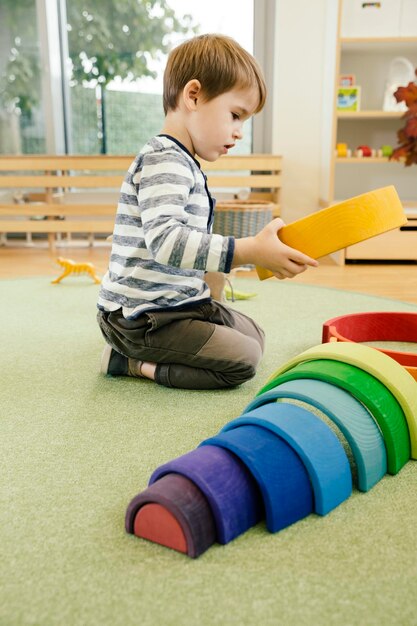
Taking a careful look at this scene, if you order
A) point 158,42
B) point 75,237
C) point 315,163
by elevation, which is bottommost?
point 75,237

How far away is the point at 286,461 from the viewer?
0.67 m

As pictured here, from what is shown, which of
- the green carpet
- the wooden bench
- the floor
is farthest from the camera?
the wooden bench

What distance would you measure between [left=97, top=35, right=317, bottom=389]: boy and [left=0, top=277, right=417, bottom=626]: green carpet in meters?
0.06

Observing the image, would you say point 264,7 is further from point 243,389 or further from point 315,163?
point 243,389

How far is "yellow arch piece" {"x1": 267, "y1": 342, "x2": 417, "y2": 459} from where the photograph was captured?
83 cm

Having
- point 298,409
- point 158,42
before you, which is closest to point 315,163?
point 158,42

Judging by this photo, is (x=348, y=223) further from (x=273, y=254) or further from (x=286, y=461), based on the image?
(x=286, y=461)

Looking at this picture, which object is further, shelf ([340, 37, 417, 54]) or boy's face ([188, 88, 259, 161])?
shelf ([340, 37, 417, 54])

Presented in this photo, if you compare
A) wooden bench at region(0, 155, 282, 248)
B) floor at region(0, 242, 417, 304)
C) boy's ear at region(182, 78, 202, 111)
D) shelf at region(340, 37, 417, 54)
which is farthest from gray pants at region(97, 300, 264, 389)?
shelf at region(340, 37, 417, 54)

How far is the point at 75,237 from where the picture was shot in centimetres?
339

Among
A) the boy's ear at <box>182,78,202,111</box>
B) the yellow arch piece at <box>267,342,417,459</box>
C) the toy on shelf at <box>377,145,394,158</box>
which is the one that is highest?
the boy's ear at <box>182,78,202,111</box>

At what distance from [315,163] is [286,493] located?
2569 millimetres

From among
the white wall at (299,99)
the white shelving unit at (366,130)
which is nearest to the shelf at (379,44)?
the white shelving unit at (366,130)

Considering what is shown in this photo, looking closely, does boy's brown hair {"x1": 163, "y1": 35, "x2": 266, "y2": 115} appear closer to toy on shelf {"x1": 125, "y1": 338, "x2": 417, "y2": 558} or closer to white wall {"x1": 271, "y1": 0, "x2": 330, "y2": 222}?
toy on shelf {"x1": 125, "y1": 338, "x2": 417, "y2": 558}
